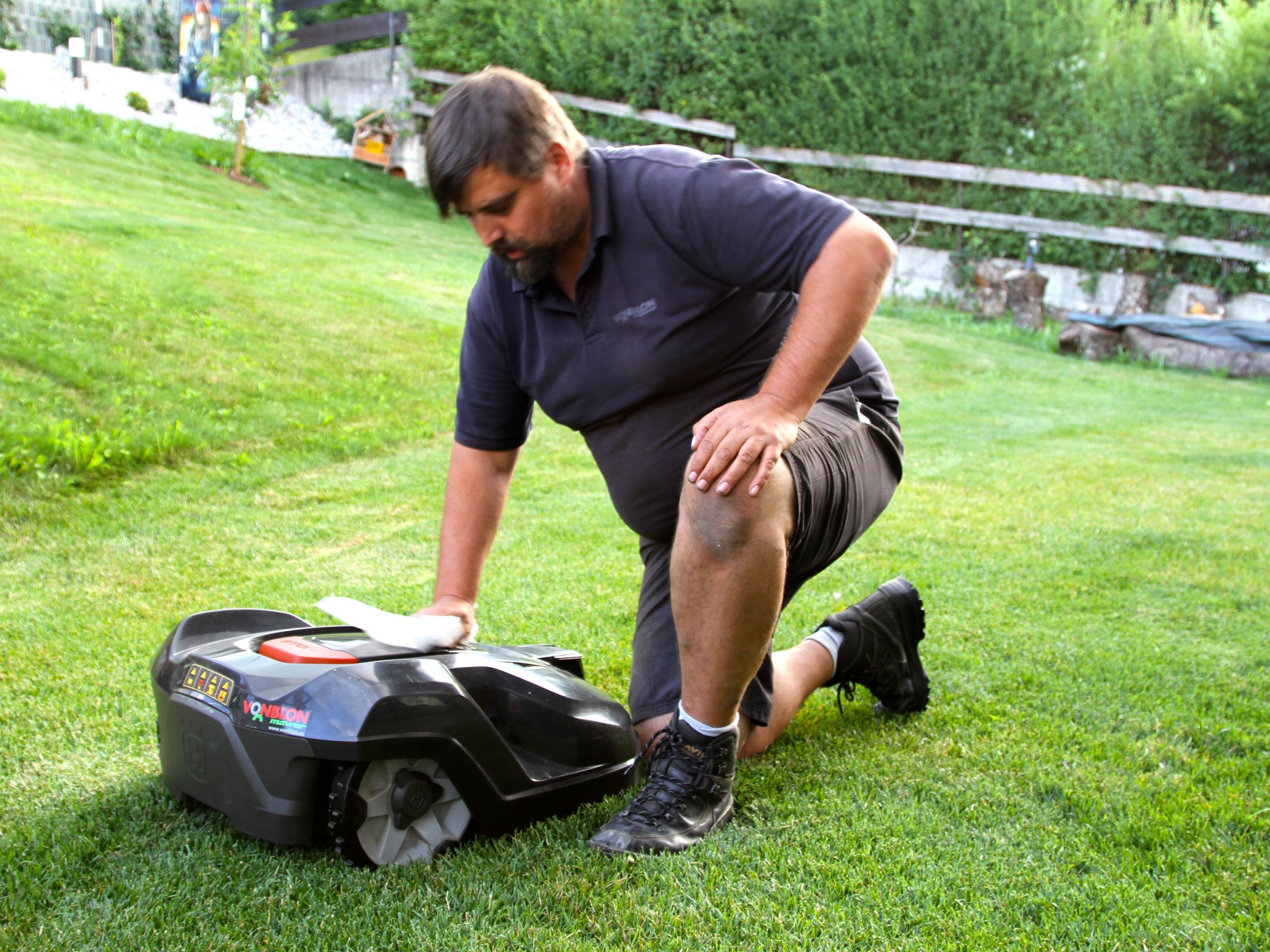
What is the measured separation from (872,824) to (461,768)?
74cm

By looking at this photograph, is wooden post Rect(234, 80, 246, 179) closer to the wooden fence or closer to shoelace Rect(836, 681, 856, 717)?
the wooden fence

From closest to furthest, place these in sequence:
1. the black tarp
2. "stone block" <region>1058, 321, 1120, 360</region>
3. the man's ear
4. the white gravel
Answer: the man's ear → the black tarp → "stone block" <region>1058, 321, 1120, 360</region> → the white gravel

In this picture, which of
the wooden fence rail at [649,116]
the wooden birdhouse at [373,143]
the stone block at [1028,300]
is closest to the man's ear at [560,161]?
the stone block at [1028,300]

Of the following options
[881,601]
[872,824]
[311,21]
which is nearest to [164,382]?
[881,601]

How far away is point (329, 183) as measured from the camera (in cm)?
1395

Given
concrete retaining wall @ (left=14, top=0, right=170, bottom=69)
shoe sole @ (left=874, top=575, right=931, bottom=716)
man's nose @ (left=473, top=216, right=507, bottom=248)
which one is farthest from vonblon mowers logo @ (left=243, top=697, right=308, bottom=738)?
concrete retaining wall @ (left=14, top=0, right=170, bottom=69)

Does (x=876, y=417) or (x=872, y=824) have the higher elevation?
(x=876, y=417)

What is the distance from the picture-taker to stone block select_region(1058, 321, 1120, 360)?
1097 centimetres

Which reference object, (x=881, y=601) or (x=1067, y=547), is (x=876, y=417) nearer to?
(x=881, y=601)

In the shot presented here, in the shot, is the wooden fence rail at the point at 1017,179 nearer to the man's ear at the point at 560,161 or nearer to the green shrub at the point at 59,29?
the green shrub at the point at 59,29

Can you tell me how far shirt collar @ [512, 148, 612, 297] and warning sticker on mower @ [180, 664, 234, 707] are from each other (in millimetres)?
947

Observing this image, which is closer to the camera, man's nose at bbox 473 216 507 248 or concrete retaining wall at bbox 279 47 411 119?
man's nose at bbox 473 216 507 248

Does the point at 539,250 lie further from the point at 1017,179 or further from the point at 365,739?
the point at 1017,179

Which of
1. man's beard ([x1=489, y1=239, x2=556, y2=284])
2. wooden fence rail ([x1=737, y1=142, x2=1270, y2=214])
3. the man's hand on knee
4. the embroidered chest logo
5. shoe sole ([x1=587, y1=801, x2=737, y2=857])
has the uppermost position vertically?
wooden fence rail ([x1=737, y1=142, x2=1270, y2=214])
